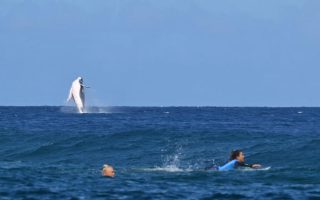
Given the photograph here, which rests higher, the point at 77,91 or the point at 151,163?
the point at 77,91

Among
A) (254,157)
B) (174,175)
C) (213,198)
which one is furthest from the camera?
(254,157)

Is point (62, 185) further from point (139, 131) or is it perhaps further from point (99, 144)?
point (139, 131)

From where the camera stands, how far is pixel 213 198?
22344 mm

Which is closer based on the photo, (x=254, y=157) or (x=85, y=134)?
(x=254, y=157)

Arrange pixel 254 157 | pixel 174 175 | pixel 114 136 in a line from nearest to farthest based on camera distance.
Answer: pixel 174 175
pixel 254 157
pixel 114 136

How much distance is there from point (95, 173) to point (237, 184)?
560 centimetres

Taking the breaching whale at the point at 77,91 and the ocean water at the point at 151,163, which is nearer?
the ocean water at the point at 151,163

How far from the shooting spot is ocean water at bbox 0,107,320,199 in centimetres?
2358

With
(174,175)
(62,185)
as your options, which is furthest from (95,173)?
(62,185)

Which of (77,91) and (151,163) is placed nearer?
(151,163)

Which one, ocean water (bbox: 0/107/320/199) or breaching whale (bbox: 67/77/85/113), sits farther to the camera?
breaching whale (bbox: 67/77/85/113)

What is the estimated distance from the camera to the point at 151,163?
37.8m

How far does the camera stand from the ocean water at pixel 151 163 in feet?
77.4

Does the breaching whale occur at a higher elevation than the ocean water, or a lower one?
higher
